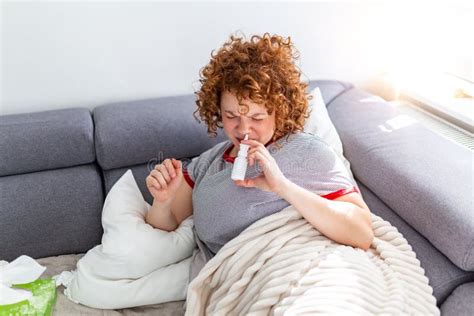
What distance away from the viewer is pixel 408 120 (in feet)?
5.45

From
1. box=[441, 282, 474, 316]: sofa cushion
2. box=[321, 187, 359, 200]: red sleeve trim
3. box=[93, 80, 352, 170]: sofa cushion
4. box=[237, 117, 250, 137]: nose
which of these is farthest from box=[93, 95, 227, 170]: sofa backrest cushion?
box=[441, 282, 474, 316]: sofa cushion

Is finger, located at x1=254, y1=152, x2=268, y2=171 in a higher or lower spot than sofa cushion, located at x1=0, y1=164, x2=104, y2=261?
higher

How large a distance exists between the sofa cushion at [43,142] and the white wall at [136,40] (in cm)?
17

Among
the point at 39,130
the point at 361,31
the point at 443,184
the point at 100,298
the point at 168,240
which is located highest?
the point at 361,31

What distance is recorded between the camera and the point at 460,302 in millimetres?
1144

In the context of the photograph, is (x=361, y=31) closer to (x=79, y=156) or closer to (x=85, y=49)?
(x=85, y=49)

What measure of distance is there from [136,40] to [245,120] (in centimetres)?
72

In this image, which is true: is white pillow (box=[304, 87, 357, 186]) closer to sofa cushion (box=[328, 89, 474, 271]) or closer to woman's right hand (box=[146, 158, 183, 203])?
sofa cushion (box=[328, 89, 474, 271])

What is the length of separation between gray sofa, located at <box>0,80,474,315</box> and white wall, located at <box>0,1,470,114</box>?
11 cm

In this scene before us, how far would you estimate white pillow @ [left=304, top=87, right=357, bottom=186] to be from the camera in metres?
1.59

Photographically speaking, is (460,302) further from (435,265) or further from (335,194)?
(335,194)

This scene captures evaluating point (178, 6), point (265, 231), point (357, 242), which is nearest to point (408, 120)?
point (357, 242)

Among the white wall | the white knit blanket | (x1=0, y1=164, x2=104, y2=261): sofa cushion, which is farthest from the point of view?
the white wall

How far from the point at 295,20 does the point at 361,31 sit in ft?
1.02
